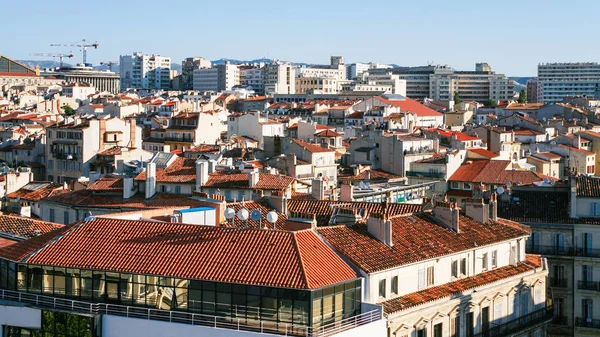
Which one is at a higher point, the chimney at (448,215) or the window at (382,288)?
the chimney at (448,215)

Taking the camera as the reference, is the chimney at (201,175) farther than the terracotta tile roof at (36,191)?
No

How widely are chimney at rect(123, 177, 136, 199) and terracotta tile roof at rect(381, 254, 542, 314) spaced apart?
2488 centimetres

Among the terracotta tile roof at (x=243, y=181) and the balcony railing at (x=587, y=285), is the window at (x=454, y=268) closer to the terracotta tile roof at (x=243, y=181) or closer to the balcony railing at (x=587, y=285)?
the balcony railing at (x=587, y=285)

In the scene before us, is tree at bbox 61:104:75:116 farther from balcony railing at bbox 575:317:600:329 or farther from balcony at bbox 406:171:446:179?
balcony railing at bbox 575:317:600:329

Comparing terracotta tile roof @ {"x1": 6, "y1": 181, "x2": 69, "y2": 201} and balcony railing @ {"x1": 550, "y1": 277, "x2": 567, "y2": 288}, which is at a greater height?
terracotta tile roof @ {"x1": 6, "y1": 181, "x2": 69, "y2": 201}

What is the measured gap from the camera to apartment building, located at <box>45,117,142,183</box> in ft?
306

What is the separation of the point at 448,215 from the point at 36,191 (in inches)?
1440

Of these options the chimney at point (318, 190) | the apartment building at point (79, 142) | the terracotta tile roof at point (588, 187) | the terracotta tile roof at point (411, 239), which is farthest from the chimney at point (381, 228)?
the apartment building at point (79, 142)

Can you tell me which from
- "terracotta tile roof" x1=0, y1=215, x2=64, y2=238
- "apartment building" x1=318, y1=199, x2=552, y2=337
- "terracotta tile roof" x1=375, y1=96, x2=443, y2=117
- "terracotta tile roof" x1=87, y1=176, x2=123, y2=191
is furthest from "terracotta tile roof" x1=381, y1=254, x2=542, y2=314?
"terracotta tile roof" x1=375, y1=96, x2=443, y2=117

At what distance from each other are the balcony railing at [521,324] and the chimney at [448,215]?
386 centimetres

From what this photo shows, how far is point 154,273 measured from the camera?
31.3 metres

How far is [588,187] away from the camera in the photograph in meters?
52.9

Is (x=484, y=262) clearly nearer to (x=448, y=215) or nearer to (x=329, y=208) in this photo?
(x=448, y=215)

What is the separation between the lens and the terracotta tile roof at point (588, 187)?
171 feet
